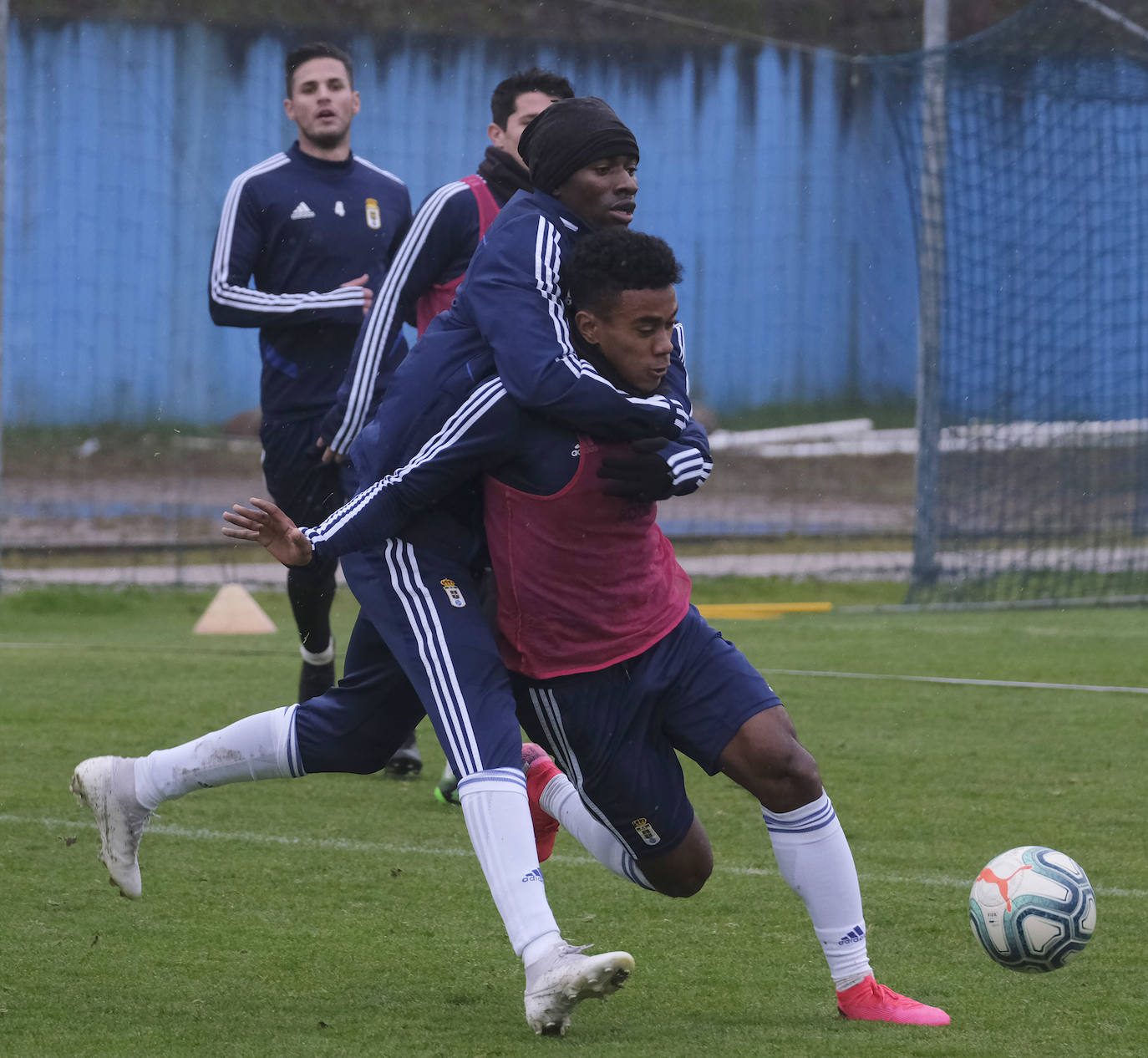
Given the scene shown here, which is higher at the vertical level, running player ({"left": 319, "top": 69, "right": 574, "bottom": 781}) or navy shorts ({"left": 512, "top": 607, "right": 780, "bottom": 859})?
running player ({"left": 319, "top": 69, "right": 574, "bottom": 781})

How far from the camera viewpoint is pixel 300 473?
20.9 feet

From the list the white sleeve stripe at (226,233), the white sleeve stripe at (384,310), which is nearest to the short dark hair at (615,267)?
the white sleeve stripe at (384,310)

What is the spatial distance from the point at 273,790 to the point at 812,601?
24.8 ft

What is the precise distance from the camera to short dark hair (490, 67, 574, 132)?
5383 mm

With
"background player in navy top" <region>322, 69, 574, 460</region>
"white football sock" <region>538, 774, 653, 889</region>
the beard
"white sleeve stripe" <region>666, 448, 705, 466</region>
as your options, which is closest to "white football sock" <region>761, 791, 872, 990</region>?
"white football sock" <region>538, 774, 653, 889</region>

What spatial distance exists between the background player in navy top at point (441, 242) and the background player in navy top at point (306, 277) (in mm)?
673

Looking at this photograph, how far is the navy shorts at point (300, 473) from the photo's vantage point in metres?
6.34

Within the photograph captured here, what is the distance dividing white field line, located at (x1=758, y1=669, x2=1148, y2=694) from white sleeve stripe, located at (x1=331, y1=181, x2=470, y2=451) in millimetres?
3606

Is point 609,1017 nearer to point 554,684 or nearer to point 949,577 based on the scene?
point 554,684

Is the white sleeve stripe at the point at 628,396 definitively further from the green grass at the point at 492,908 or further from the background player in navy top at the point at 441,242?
the background player in navy top at the point at 441,242

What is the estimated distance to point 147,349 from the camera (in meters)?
13.6

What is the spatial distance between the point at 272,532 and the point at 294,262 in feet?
9.82

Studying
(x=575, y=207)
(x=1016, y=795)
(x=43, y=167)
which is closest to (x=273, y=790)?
(x=1016, y=795)

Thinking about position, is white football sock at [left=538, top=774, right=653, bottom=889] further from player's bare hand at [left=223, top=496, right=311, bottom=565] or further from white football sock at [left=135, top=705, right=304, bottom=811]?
player's bare hand at [left=223, top=496, right=311, bottom=565]
